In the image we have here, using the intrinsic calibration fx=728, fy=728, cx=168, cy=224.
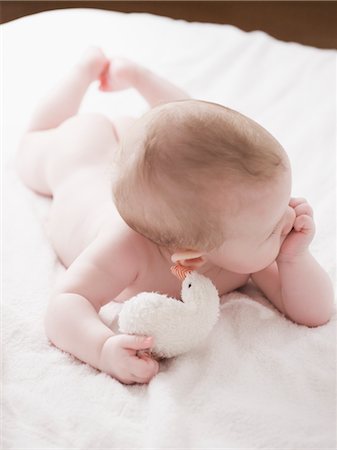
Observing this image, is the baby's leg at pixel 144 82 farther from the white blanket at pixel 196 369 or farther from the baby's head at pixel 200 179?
the baby's head at pixel 200 179

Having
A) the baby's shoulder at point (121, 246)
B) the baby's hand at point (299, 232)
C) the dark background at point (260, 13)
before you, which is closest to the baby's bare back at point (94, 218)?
the baby's shoulder at point (121, 246)

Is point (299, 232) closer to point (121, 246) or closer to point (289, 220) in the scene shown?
point (289, 220)

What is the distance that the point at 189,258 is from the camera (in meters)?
0.92

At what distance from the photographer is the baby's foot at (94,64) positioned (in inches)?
59.6

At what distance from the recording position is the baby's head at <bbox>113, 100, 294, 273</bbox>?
847mm

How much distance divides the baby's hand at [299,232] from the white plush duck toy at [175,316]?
5.3 inches

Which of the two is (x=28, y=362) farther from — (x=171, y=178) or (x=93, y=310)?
(x=171, y=178)

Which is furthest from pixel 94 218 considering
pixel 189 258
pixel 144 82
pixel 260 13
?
pixel 260 13

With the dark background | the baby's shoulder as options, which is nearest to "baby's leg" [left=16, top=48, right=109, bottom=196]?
the baby's shoulder

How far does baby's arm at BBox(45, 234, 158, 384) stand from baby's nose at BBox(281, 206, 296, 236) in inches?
8.3

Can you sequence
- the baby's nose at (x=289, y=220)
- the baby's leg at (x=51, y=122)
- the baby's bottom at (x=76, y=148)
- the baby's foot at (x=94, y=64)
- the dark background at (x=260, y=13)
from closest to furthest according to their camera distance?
the baby's nose at (x=289, y=220)
the baby's bottom at (x=76, y=148)
the baby's leg at (x=51, y=122)
the baby's foot at (x=94, y=64)
the dark background at (x=260, y=13)

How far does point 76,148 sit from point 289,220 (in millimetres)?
517

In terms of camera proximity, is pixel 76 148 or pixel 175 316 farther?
pixel 76 148

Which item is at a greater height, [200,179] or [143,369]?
[200,179]
